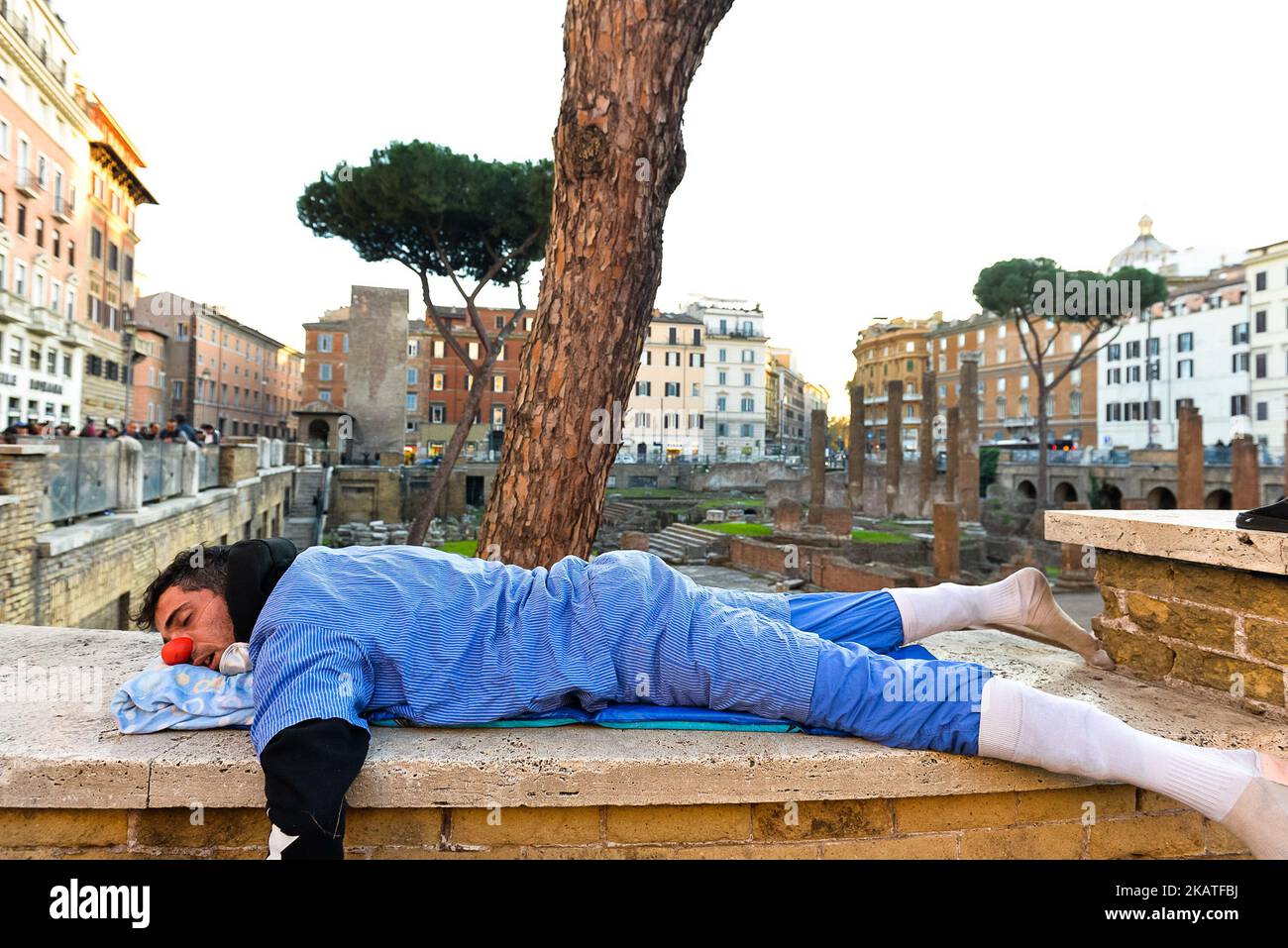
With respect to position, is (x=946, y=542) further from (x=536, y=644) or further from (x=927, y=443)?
(x=536, y=644)

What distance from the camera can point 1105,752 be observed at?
1.79m

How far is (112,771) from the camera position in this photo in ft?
5.58

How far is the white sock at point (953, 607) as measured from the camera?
2428mm

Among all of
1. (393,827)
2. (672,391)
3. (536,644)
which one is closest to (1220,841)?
(536,644)

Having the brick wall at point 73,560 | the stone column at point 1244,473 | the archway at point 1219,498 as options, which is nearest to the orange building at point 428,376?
the archway at point 1219,498

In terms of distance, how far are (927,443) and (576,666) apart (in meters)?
26.2

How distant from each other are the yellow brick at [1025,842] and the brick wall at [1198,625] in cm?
72

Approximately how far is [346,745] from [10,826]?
34.1 inches

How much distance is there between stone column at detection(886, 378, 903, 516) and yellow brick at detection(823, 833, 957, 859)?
87.9ft

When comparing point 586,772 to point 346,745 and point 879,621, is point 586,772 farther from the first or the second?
point 879,621

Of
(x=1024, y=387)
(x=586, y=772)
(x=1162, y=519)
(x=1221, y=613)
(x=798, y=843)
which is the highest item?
(x=1024, y=387)

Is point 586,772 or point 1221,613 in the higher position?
point 1221,613

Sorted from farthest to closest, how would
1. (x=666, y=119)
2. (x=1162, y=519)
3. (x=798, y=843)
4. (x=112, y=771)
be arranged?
(x=666, y=119) < (x=1162, y=519) < (x=798, y=843) < (x=112, y=771)
